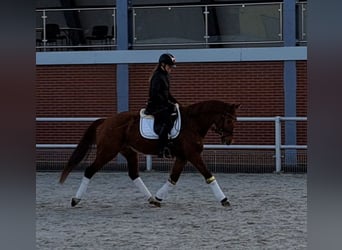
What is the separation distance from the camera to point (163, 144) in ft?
33.0

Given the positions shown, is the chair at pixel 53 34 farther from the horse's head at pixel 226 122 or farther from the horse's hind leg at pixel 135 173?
the horse's head at pixel 226 122

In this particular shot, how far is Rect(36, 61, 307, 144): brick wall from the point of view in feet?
52.1

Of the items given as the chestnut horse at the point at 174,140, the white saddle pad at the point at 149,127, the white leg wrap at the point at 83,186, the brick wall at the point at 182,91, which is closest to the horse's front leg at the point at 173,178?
the chestnut horse at the point at 174,140

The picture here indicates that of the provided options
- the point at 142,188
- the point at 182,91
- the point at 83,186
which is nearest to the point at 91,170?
the point at 83,186

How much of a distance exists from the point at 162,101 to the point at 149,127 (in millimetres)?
431

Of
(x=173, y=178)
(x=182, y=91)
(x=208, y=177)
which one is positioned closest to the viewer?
(x=208, y=177)

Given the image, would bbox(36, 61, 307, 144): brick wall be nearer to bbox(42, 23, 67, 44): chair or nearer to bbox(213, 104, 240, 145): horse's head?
bbox(42, 23, 67, 44): chair

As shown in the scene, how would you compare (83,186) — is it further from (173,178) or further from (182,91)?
(182,91)

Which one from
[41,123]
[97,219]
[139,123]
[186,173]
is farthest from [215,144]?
[97,219]

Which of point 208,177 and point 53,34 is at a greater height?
point 53,34

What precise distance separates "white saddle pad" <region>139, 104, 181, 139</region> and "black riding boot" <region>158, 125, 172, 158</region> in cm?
8

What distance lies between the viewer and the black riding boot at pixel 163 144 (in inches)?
393
